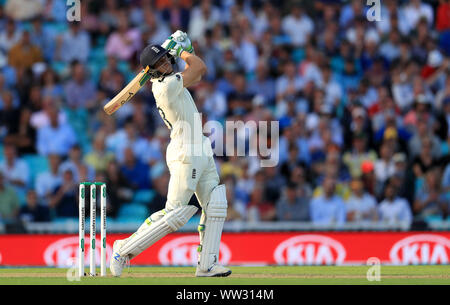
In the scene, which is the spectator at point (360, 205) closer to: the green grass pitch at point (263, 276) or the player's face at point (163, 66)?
the green grass pitch at point (263, 276)

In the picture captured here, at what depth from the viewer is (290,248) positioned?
40.9ft

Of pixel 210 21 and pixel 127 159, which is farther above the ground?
pixel 210 21

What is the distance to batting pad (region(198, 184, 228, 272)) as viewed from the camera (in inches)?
361

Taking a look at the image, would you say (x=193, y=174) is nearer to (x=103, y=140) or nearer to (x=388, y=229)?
(x=388, y=229)

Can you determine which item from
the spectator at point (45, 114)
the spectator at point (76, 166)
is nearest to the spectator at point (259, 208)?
the spectator at point (76, 166)

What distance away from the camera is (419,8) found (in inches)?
683

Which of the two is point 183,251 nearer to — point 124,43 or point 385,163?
point 385,163

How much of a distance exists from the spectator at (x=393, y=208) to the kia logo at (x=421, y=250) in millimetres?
1063

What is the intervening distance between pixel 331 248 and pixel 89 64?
594cm

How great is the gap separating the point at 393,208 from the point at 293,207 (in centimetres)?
143

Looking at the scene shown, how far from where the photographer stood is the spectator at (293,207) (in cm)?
1342

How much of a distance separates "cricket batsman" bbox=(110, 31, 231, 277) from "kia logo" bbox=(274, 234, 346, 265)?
3.26 m

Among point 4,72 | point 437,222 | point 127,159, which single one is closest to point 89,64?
point 4,72
